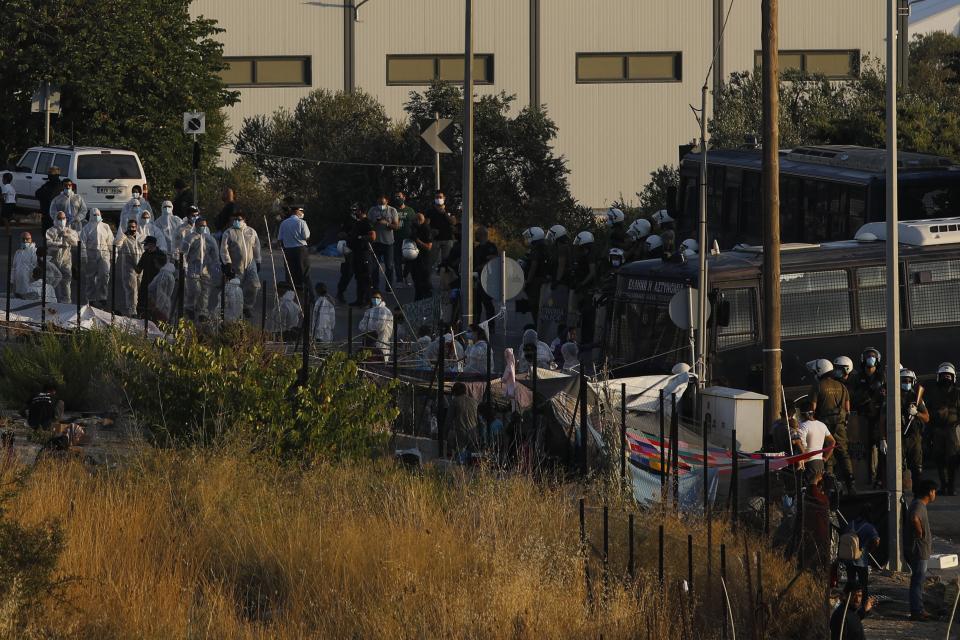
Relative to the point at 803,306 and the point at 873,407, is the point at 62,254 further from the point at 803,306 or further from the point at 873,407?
the point at 873,407

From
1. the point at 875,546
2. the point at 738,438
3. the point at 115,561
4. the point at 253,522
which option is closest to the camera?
the point at 115,561

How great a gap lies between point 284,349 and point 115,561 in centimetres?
739

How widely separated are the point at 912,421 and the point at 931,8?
77.0 metres

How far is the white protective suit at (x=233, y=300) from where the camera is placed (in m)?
24.8

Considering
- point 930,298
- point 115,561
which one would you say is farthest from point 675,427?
point 930,298

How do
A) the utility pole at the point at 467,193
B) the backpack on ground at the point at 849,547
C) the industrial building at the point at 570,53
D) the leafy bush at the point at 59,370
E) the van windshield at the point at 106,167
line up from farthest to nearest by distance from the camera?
the industrial building at the point at 570,53
the van windshield at the point at 106,167
the utility pole at the point at 467,193
the leafy bush at the point at 59,370
the backpack on ground at the point at 849,547

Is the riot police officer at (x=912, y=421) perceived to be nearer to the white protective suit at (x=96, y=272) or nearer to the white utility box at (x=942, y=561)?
the white utility box at (x=942, y=561)

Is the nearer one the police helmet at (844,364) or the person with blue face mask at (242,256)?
the police helmet at (844,364)

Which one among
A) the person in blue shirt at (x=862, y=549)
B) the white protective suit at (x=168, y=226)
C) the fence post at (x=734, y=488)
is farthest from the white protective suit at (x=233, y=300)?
the person in blue shirt at (x=862, y=549)

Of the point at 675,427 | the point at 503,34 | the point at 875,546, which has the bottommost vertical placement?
the point at 875,546

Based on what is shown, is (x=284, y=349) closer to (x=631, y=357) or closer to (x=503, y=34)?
(x=631, y=357)

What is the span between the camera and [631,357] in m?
22.6

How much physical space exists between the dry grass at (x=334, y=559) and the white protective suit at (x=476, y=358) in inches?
217

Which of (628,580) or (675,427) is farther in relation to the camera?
(675,427)
